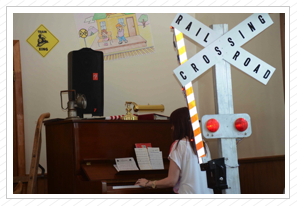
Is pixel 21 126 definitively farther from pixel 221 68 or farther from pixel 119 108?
pixel 221 68

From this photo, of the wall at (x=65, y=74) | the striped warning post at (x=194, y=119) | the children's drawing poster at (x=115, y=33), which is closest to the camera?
the striped warning post at (x=194, y=119)

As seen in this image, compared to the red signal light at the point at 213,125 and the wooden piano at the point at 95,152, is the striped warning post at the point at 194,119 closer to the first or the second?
the red signal light at the point at 213,125

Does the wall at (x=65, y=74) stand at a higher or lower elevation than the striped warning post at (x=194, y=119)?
higher

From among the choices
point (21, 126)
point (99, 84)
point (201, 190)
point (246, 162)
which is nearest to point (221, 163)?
point (201, 190)

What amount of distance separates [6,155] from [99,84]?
5.80 feet

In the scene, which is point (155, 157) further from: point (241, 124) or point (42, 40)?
point (42, 40)

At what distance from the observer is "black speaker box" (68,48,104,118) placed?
10.1 feet

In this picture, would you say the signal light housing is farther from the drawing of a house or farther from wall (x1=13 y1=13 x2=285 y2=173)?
the drawing of a house

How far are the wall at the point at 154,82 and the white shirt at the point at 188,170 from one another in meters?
1.71

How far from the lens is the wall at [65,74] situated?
3795 mm

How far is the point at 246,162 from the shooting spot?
12.4 ft

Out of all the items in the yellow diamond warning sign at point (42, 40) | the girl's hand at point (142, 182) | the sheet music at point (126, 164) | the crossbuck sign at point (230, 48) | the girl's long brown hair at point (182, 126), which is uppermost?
the yellow diamond warning sign at point (42, 40)

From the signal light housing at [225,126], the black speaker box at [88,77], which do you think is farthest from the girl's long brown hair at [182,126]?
the black speaker box at [88,77]

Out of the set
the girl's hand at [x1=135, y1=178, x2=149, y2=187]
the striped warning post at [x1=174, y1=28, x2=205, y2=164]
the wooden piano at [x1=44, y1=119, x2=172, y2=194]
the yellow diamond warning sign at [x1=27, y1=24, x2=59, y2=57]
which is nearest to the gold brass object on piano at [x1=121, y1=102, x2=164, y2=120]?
the wooden piano at [x1=44, y1=119, x2=172, y2=194]
